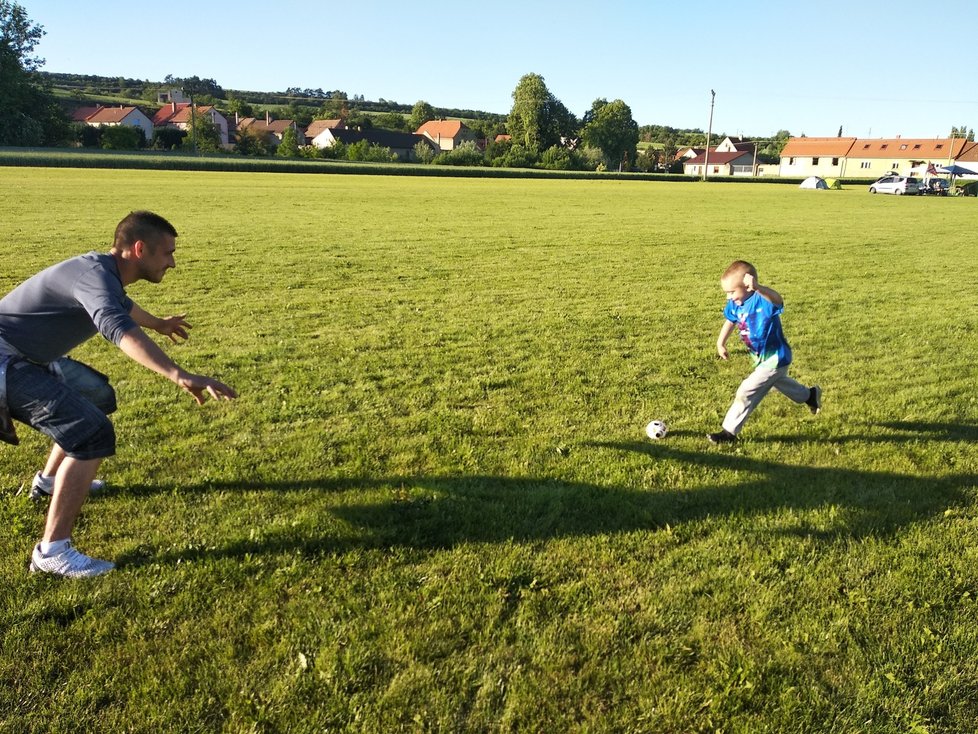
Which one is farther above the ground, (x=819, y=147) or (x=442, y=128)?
(x=442, y=128)

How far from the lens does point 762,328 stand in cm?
571

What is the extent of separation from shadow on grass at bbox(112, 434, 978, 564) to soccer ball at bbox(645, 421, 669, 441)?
1.70ft

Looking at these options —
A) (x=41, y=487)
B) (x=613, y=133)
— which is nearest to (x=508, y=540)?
(x=41, y=487)

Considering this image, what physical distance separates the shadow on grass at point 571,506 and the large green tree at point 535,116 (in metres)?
120

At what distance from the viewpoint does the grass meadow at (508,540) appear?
3115 mm

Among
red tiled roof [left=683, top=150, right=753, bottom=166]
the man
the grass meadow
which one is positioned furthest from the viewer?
red tiled roof [left=683, top=150, right=753, bottom=166]

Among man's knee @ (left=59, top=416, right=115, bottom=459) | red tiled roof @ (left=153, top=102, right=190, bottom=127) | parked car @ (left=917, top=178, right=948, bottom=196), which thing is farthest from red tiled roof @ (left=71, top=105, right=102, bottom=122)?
man's knee @ (left=59, top=416, right=115, bottom=459)

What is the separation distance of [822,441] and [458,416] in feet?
10.9

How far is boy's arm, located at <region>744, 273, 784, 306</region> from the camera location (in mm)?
5254

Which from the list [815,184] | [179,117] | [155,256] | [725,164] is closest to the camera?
[155,256]

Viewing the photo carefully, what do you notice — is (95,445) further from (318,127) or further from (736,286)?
(318,127)

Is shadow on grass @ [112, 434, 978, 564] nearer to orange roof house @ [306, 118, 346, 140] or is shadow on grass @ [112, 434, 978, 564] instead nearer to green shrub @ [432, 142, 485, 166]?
green shrub @ [432, 142, 485, 166]

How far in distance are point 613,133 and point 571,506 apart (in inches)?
5102

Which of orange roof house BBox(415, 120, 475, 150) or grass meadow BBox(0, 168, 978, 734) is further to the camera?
orange roof house BBox(415, 120, 475, 150)
